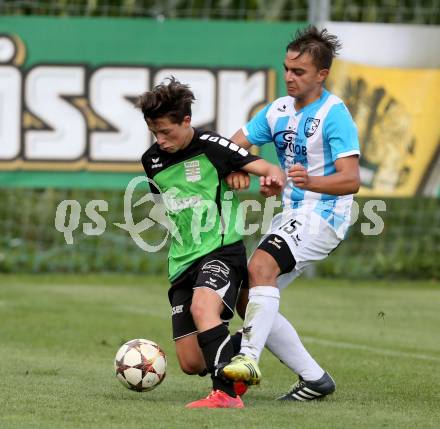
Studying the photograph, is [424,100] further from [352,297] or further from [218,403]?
[218,403]

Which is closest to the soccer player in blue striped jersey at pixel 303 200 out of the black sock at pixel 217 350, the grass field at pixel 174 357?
the black sock at pixel 217 350

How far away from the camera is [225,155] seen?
661 centimetres

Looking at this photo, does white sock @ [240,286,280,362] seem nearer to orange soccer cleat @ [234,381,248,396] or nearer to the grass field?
orange soccer cleat @ [234,381,248,396]

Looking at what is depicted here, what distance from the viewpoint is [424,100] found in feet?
47.8

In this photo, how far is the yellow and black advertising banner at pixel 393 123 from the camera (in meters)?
14.5

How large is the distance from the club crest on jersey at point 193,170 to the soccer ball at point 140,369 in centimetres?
101

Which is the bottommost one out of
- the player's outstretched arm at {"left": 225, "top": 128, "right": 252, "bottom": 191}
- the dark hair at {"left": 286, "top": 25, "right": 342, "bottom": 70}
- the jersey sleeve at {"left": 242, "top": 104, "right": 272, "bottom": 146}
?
the player's outstretched arm at {"left": 225, "top": 128, "right": 252, "bottom": 191}

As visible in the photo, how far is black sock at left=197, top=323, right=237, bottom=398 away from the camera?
6.19 metres

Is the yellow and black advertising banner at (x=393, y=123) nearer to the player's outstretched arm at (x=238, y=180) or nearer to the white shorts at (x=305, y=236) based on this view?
the white shorts at (x=305, y=236)

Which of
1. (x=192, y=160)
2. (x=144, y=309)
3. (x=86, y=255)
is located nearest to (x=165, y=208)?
(x=192, y=160)

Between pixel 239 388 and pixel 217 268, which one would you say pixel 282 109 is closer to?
pixel 217 268

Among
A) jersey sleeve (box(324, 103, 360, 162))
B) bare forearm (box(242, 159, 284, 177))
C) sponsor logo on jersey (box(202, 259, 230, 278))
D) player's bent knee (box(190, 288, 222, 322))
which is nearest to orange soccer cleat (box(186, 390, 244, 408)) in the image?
player's bent knee (box(190, 288, 222, 322))

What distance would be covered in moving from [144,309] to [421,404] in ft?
19.5

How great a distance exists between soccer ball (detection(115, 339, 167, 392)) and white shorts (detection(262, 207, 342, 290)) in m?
0.82
